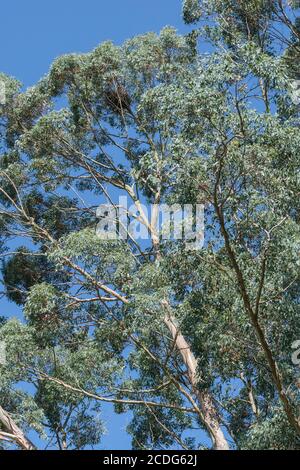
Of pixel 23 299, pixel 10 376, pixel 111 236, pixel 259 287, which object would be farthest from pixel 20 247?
pixel 259 287

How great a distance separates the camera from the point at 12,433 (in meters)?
14.0

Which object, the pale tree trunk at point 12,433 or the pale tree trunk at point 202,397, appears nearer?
the pale tree trunk at point 202,397

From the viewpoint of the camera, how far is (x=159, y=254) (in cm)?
1455

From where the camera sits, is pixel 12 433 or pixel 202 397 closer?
pixel 202 397

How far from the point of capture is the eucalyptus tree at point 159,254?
11219mm

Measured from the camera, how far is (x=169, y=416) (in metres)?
14.4

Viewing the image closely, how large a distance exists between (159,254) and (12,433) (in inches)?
119

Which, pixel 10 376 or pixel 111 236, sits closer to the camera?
pixel 10 376

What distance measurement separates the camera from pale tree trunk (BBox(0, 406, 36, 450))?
13805 mm

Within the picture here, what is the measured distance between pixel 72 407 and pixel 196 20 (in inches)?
232

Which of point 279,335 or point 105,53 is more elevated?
point 105,53

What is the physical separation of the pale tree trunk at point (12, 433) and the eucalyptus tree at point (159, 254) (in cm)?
5

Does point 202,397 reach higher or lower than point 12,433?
higher

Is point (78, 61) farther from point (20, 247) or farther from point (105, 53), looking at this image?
point (20, 247)
